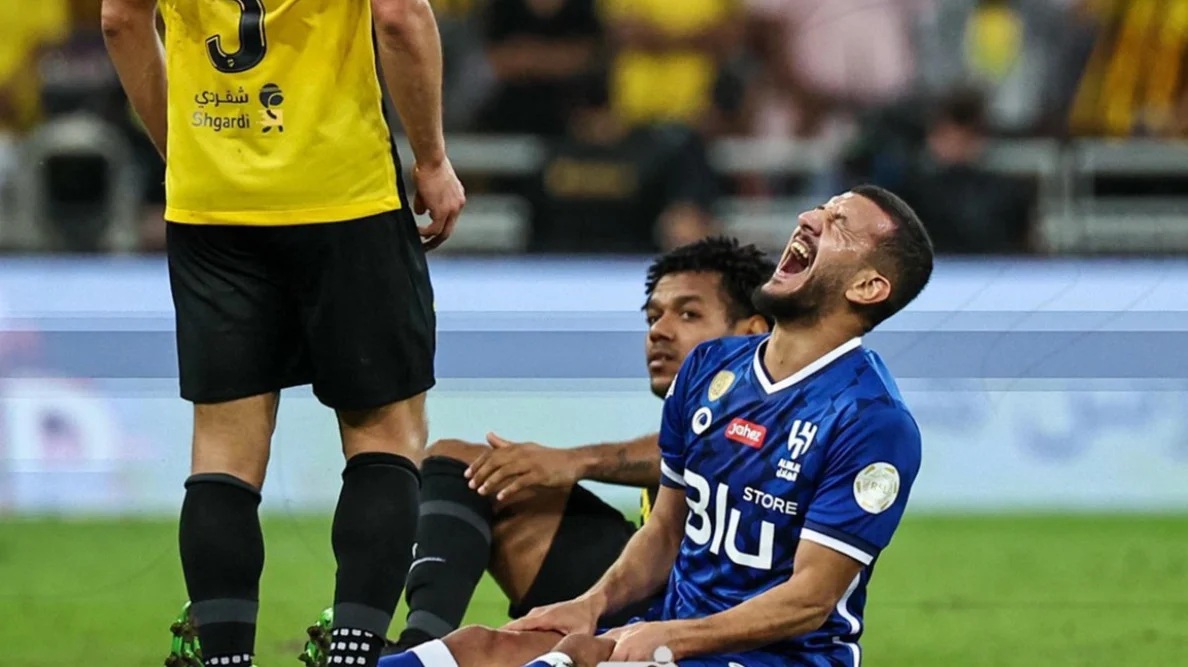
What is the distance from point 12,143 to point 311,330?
677cm

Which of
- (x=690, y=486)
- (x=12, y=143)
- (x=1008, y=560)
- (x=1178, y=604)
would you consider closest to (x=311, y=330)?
(x=690, y=486)

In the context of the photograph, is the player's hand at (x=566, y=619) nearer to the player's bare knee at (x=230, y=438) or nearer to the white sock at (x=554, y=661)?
the white sock at (x=554, y=661)

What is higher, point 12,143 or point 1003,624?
point 12,143

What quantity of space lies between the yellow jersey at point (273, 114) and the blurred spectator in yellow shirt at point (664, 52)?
6990 millimetres

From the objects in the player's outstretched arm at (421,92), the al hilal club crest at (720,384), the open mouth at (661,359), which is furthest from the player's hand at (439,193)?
the open mouth at (661,359)

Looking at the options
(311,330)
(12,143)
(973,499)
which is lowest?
(973,499)

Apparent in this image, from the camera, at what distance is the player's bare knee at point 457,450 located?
15.0ft

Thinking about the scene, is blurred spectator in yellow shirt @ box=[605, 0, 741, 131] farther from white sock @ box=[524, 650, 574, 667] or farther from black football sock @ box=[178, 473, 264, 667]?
white sock @ box=[524, 650, 574, 667]

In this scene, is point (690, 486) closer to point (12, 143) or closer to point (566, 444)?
point (566, 444)

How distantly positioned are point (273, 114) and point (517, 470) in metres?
1.13

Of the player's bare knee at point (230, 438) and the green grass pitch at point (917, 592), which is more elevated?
the player's bare knee at point (230, 438)

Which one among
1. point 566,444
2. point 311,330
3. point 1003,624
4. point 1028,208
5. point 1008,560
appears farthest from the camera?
point 1028,208

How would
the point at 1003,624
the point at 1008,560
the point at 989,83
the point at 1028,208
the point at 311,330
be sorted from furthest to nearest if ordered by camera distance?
the point at 989,83, the point at 1028,208, the point at 1008,560, the point at 1003,624, the point at 311,330

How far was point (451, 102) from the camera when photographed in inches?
413
